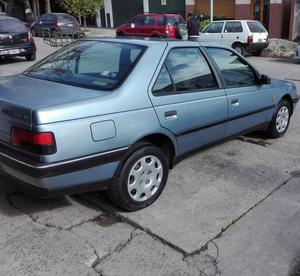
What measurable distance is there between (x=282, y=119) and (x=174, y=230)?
3.14 meters

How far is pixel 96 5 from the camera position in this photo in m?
27.8

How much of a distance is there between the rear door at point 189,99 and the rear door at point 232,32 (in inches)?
498

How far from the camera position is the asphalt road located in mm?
2969

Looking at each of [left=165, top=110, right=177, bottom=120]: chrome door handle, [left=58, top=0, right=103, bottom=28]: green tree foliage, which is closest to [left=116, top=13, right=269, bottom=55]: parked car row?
[left=58, top=0, right=103, bottom=28]: green tree foliage

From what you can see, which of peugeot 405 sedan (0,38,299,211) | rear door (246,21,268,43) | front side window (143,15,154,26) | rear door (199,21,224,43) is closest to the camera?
peugeot 405 sedan (0,38,299,211)

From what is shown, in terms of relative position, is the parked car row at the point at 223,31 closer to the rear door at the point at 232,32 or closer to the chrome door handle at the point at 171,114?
the rear door at the point at 232,32

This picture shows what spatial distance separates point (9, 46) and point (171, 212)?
406 inches

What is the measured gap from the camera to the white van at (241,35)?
16.4m

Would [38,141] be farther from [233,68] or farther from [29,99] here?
[233,68]

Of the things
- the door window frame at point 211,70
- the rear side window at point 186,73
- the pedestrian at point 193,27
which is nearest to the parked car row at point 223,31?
the pedestrian at point 193,27

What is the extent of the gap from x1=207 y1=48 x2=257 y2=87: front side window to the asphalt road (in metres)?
1.05

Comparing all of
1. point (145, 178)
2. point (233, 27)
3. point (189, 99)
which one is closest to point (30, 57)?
point (233, 27)

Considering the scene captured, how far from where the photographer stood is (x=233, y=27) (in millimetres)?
16641

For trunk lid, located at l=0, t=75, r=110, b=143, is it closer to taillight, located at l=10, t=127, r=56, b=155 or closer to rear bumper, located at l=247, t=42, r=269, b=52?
taillight, located at l=10, t=127, r=56, b=155
